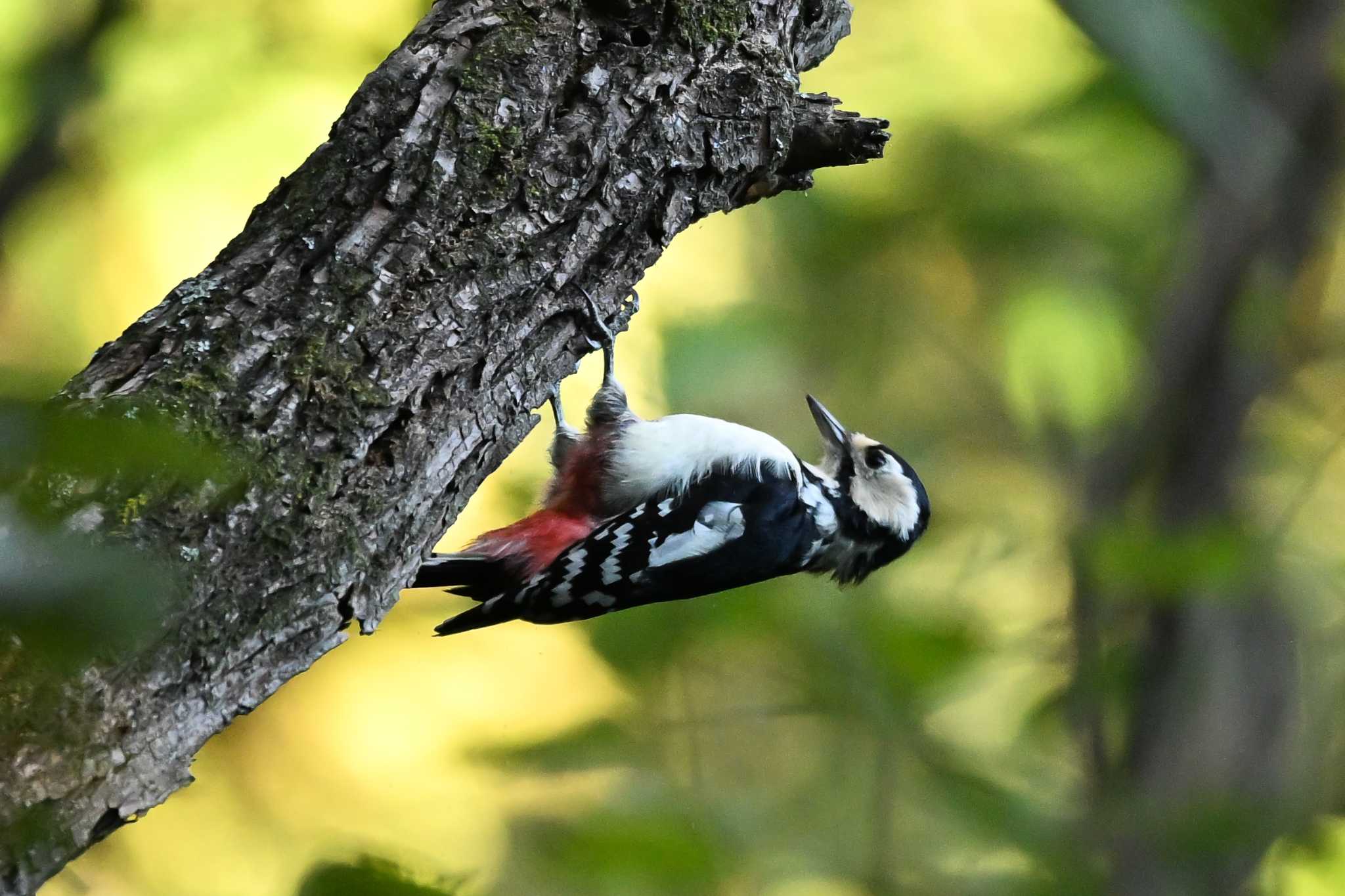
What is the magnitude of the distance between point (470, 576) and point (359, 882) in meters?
2.56

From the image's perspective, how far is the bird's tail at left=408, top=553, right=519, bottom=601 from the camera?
10.6 ft

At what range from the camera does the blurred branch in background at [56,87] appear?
91.7 inches

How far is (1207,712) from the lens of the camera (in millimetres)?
4516

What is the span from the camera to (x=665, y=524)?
3.36 m

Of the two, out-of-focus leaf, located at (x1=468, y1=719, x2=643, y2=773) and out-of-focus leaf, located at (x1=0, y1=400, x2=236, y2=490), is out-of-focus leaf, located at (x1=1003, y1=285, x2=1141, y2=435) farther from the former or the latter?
out-of-focus leaf, located at (x1=0, y1=400, x2=236, y2=490)

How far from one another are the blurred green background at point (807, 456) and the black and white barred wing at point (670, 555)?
346 mm

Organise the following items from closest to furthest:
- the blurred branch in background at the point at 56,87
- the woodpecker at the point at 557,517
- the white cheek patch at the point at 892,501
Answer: the blurred branch in background at the point at 56,87, the woodpecker at the point at 557,517, the white cheek patch at the point at 892,501

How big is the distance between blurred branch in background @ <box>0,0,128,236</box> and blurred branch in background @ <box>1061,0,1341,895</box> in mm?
3201

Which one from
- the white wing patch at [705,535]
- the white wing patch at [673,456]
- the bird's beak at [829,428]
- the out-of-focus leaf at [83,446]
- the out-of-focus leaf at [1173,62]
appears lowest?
the out-of-focus leaf at [83,446]

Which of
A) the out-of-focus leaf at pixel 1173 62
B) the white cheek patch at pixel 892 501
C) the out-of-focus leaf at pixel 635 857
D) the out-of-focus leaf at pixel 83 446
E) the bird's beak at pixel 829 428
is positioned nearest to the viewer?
the out-of-focus leaf at pixel 83 446

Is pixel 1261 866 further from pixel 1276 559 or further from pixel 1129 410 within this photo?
pixel 1129 410

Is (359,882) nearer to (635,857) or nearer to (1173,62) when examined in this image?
(1173,62)

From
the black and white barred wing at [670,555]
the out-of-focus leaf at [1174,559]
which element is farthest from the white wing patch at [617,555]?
the out-of-focus leaf at [1174,559]

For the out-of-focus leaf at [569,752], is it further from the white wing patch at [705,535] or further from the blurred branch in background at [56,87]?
the blurred branch in background at [56,87]
